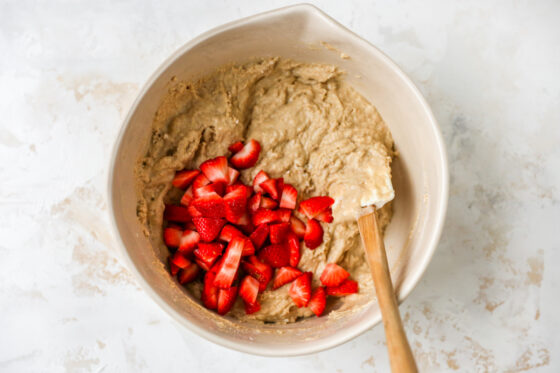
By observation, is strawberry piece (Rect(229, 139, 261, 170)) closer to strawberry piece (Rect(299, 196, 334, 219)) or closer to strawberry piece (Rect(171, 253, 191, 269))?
strawberry piece (Rect(299, 196, 334, 219))

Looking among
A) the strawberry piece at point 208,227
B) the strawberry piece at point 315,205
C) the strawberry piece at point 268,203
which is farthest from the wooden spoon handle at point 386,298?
the strawberry piece at point 208,227

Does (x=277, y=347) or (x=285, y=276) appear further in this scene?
(x=285, y=276)

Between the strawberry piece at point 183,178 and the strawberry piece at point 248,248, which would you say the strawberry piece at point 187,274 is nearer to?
the strawberry piece at point 248,248

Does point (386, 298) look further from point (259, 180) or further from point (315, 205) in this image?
point (259, 180)

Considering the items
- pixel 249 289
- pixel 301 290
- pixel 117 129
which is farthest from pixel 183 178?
pixel 301 290

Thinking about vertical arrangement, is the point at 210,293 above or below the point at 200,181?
below

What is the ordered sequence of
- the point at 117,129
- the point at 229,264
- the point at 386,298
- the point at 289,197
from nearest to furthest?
the point at 386,298
the point at 229,264
the point at 289,197
the point at 117,129

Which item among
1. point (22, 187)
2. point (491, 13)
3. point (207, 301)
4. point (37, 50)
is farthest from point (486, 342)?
point (37, 50)
